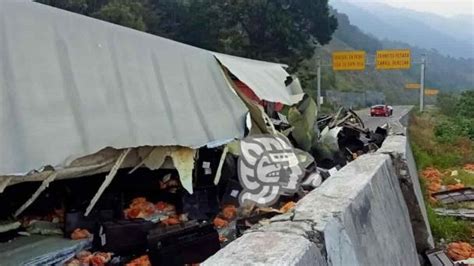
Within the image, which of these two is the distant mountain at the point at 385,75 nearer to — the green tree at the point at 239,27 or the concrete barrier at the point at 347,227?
the green tree at the point at 239,27

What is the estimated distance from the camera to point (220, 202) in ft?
18.7

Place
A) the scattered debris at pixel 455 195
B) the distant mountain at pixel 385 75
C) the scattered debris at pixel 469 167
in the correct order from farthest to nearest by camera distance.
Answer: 1. the distant mountain at pixel 385 75
2. the scattered debris at pixel 469 167
3. the scattered debris at pixel 455 195

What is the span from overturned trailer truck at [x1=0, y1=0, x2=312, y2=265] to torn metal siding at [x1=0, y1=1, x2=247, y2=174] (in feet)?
0.03

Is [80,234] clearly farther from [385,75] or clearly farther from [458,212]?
[385,75]

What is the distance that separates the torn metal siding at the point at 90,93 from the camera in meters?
3.72

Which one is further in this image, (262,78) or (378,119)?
(378,119)

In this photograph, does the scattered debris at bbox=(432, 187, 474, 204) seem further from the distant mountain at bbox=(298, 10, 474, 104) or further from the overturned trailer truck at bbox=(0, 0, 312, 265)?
the distant mountain at bbox=(298, 10, 474, 104)

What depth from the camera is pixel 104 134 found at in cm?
416

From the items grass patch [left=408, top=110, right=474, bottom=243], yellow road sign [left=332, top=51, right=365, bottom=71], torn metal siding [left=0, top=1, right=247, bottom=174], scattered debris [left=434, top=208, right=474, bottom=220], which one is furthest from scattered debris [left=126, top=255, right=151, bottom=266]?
yellow road sign [left=332, top=51, right=365, bottom=71]

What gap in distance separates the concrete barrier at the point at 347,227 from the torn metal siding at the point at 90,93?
193 cm

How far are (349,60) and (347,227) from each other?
96.6 feet

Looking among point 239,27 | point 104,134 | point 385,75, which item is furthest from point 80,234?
point 385,75

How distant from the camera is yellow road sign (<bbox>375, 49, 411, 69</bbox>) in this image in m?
30.0

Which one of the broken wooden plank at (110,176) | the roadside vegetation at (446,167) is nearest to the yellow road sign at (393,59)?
the roadside vegetation at (446,167)
